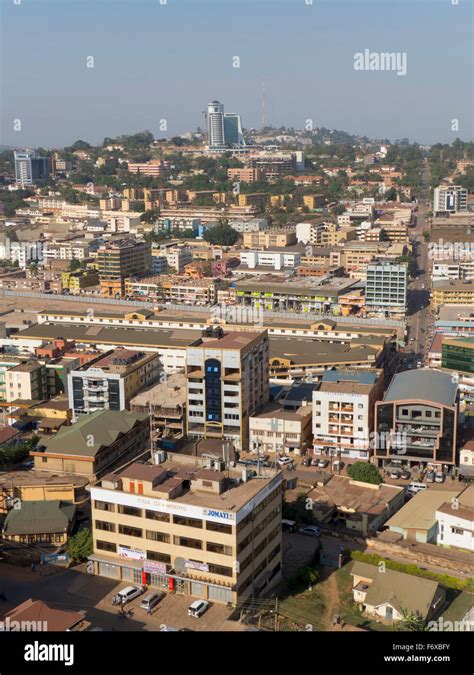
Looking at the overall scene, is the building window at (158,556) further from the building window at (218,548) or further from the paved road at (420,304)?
the paved road at (420,304)

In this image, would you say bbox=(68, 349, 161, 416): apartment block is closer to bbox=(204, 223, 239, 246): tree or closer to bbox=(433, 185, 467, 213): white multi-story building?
bbox=(204, 223, 239, 246): tree

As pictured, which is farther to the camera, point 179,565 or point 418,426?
point 418,426

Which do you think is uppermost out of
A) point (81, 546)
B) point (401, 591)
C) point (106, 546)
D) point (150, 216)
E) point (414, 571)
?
point (150, 216)

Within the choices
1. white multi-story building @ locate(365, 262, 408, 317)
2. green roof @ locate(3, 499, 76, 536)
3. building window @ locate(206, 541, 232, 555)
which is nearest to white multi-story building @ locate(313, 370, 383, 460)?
green roof @ locate(3, 499, 76, 536)

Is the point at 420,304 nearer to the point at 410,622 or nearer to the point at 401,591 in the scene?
the point at 401,591

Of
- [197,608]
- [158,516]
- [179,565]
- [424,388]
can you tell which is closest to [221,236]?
[424,388]

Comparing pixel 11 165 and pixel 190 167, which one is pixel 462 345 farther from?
pixel 11 165
